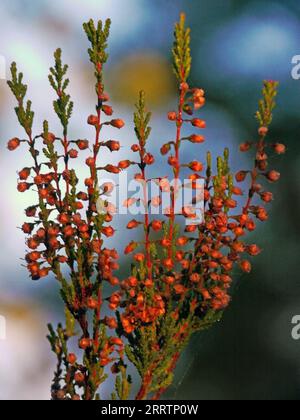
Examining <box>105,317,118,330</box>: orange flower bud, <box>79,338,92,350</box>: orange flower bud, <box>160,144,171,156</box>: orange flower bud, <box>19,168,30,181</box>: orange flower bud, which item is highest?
<box>160,144,171,156</box>: orange flower bud

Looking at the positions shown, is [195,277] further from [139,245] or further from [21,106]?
[21,106]

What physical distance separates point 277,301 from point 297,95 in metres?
0.72

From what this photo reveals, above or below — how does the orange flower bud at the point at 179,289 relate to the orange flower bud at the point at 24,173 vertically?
below

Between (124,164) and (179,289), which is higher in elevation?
(124,164)

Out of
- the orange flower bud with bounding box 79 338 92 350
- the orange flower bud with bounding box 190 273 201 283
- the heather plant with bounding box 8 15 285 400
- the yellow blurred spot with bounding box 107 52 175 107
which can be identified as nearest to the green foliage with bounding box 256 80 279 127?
the heather plant with bounding box 8 15 285 400

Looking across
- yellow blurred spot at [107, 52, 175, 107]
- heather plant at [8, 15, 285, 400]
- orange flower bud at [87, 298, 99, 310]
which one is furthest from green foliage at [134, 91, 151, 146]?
yellow blurred spot at [107, 52, 175, 107]

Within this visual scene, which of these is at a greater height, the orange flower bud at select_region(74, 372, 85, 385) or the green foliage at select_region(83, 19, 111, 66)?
the green foliage at select_region(83, 19, 111, 66)

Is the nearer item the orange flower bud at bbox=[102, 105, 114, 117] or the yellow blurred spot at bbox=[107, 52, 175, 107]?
the orange flower bud at bbox=[102, 105, 114, 117]

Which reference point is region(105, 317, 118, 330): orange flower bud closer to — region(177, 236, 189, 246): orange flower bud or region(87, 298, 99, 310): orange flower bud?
region(87, 298, 99, 310): orange flower bud

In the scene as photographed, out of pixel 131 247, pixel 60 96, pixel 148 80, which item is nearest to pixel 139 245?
pixel 131 247

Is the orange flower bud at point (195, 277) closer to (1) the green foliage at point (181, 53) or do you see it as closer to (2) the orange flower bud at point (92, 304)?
(2) the orange flower bud at point (92, 304)

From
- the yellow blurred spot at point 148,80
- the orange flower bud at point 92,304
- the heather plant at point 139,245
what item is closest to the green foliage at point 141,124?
the heather plant at point 139,245
